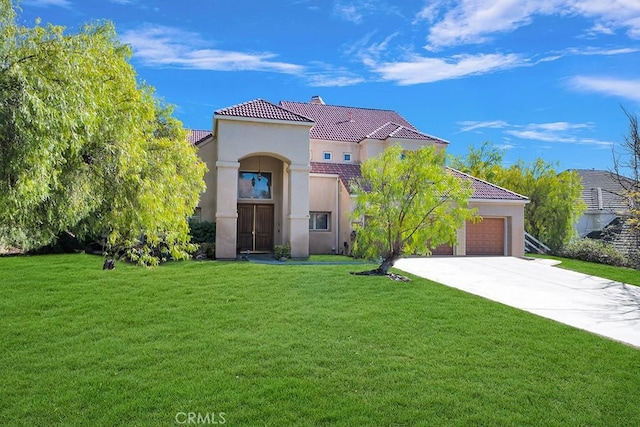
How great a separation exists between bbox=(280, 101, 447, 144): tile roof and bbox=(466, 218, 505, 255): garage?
538 cm

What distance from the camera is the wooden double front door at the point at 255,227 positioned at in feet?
77.2

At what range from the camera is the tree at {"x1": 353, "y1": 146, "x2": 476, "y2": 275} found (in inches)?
580

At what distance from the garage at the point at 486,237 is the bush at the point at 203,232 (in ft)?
45.8

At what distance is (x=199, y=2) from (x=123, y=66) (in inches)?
152

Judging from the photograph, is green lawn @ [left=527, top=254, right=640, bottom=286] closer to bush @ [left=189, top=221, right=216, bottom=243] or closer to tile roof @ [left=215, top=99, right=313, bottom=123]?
tile roof @ [left=215, top=99, right=313, bottom=123]

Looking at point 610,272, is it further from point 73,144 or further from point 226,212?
point 73,144

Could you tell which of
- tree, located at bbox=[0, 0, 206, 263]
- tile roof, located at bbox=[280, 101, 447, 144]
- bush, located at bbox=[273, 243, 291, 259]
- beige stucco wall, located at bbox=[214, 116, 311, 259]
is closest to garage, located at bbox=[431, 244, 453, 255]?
tile roof, located at bbox=[280, 101, 447, 144]

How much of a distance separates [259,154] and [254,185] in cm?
275

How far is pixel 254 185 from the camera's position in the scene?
23.9 meters

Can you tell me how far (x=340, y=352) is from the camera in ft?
24.9

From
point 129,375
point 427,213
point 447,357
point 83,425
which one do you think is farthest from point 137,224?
point 427,213

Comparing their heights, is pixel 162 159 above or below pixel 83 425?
above

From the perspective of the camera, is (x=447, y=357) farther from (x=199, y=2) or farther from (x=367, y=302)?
(x=199, y=2)

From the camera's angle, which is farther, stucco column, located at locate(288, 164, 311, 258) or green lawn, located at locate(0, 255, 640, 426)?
stucco column, located at locate(288, 164, 311, 258)
